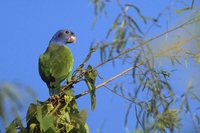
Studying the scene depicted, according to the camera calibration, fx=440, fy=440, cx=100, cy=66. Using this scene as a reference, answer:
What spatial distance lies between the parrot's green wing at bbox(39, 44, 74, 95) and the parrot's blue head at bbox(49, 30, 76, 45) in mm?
688

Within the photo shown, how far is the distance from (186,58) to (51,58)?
1709 millimetres

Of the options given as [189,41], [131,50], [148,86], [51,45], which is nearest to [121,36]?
[131,50]

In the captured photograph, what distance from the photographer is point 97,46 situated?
62.4 inches

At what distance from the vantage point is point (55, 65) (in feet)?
10.5

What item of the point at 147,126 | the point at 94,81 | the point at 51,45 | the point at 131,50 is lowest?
the point at 147,126

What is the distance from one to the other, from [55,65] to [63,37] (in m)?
1.14

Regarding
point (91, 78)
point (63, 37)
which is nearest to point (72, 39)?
point (63, 37)

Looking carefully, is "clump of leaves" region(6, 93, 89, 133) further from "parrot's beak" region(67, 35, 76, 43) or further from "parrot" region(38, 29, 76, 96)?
"parrot's beak" region(67, 35, 76, 43)

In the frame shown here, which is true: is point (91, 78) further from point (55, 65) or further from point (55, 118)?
point (55, 65)

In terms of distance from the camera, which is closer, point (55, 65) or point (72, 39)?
point (55, 65)

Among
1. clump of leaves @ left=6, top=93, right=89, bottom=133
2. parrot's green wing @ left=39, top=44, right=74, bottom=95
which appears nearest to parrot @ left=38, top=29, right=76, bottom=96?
parrot's green wing @ left=39, top=44, right=74, bottom=95

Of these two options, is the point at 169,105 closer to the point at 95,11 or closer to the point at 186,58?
the point at 186,58

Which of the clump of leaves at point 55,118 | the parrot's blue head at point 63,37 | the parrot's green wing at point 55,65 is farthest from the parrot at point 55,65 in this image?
the clump of leaves at point 55,118

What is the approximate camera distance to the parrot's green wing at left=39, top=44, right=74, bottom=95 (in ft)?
9.82
